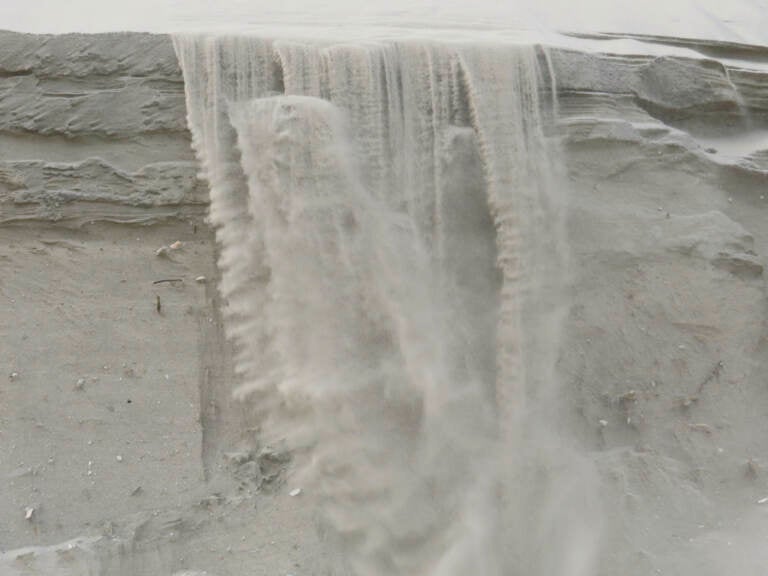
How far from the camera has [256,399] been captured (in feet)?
10.7

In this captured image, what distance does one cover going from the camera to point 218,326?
3377mm

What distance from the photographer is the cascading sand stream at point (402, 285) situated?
3.07 meters

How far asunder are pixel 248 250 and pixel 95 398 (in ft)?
2.72

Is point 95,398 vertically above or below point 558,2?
below

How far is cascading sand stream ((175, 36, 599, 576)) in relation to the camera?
Result: 10.1 ft

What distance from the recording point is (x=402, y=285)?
3357 mm

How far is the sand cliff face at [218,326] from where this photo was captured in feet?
9.98

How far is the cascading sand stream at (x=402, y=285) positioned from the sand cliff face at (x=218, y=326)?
146 millimetres

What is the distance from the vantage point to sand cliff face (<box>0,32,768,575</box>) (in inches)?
120

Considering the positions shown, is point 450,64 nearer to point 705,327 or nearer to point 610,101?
point 610,101

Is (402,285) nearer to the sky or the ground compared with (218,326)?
nearer to the sky

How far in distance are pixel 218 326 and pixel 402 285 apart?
2.52 ft

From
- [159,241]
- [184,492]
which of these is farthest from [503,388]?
[159,241]

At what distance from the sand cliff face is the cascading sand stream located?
146 mm
